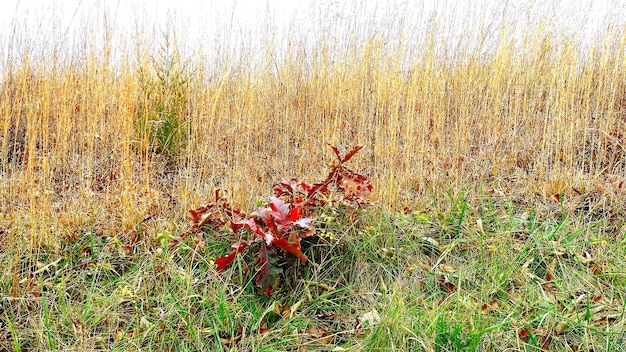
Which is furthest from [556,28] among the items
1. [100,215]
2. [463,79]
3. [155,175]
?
[100,215]

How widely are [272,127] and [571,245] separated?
2.22 meters

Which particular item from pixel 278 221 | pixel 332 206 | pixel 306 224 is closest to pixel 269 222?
pixel 278 221

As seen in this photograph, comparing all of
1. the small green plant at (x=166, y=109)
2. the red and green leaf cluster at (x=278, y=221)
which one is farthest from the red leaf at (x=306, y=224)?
the small green plant at (x=166, y=109)

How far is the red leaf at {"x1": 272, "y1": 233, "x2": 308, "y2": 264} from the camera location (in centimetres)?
179

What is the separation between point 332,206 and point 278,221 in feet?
1.15

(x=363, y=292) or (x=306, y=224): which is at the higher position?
(x=306, y=224)

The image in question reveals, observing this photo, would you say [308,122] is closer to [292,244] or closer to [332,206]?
[332,206]

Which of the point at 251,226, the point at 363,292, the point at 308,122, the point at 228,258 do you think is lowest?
the point at 363,292

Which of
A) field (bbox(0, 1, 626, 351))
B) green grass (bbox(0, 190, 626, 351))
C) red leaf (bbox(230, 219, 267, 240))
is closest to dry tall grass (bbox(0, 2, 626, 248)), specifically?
field (bbox(0, 1, 626, 351))

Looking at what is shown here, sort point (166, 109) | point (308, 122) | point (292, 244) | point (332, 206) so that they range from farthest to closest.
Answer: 1. point (308, 122)
2. point (166, 109)
3. point (332, 206)
4. point (292, 244)

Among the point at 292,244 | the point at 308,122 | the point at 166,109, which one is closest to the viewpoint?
the point at 292,244

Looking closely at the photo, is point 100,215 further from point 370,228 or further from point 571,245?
point 571,245

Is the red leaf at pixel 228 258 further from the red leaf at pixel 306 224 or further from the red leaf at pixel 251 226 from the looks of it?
the red leaf at pixel 306 224

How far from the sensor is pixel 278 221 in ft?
6.09
